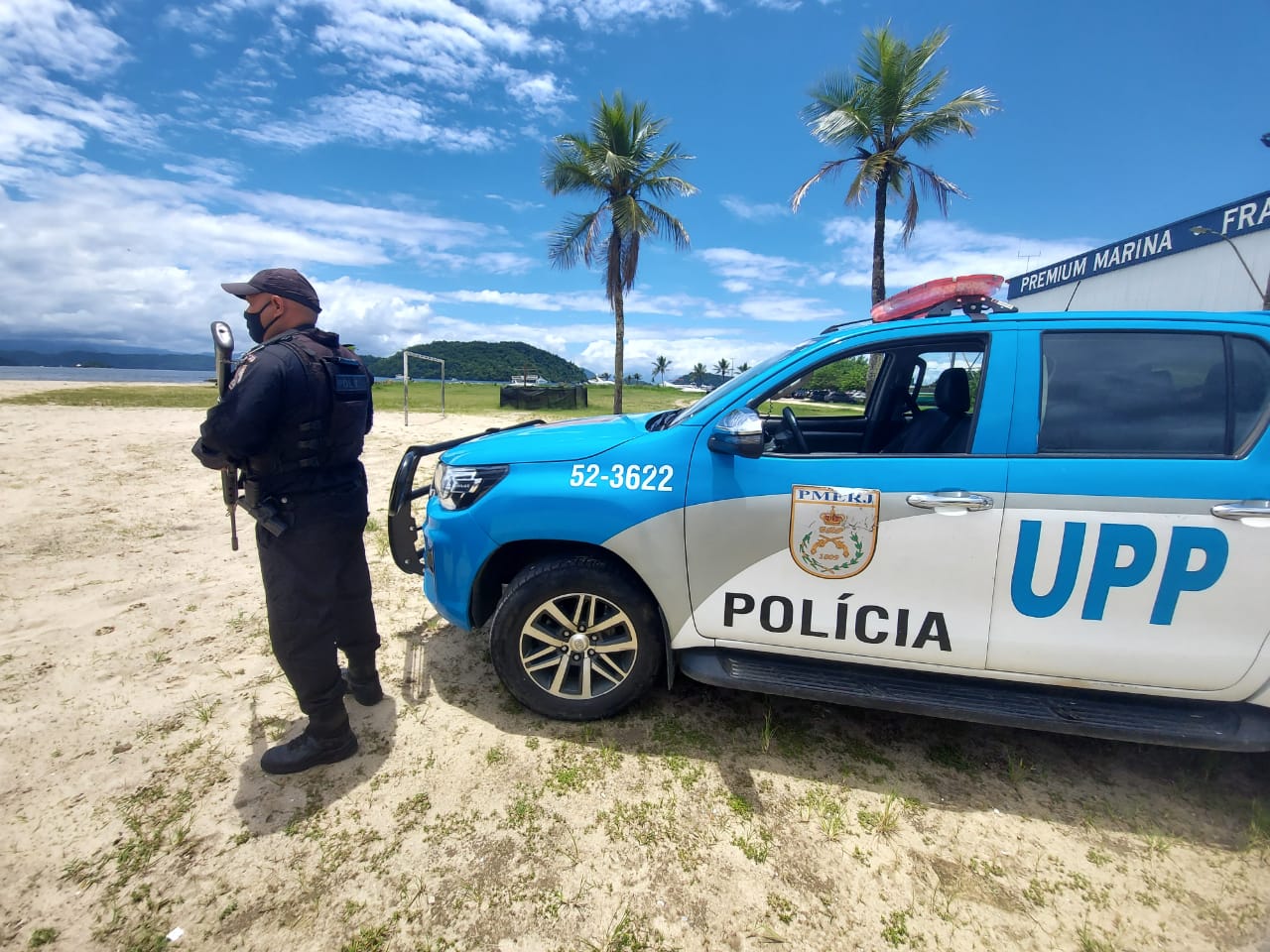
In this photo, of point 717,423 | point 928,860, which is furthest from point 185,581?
point 928,860

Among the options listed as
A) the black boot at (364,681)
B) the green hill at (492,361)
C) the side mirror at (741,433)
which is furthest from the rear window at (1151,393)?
the green hill at (492,361)

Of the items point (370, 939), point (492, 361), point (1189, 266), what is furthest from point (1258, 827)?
point (492, 361)

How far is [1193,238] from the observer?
1786 cm

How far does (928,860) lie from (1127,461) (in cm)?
170

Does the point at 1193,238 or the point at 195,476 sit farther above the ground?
the point at 1193,238

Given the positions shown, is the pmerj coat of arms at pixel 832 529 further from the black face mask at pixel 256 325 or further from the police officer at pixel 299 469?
the black face mask at pixel 256 325

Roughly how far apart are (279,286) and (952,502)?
302 centimetres

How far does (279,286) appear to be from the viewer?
2.42 metres

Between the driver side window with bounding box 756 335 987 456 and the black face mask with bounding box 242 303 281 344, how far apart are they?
229 cm

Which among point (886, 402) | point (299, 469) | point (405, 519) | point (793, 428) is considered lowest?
point (405, 519)

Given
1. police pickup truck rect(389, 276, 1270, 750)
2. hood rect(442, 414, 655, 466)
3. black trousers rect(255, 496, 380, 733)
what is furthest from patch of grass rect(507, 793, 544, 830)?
hood rect(442, 414, 655, 466)

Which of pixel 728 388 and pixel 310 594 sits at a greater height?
pixel 728 388

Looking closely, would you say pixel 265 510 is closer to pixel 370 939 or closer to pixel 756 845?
pixel 370 939

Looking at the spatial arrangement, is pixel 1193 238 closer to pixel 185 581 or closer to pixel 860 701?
pixel 860 701
